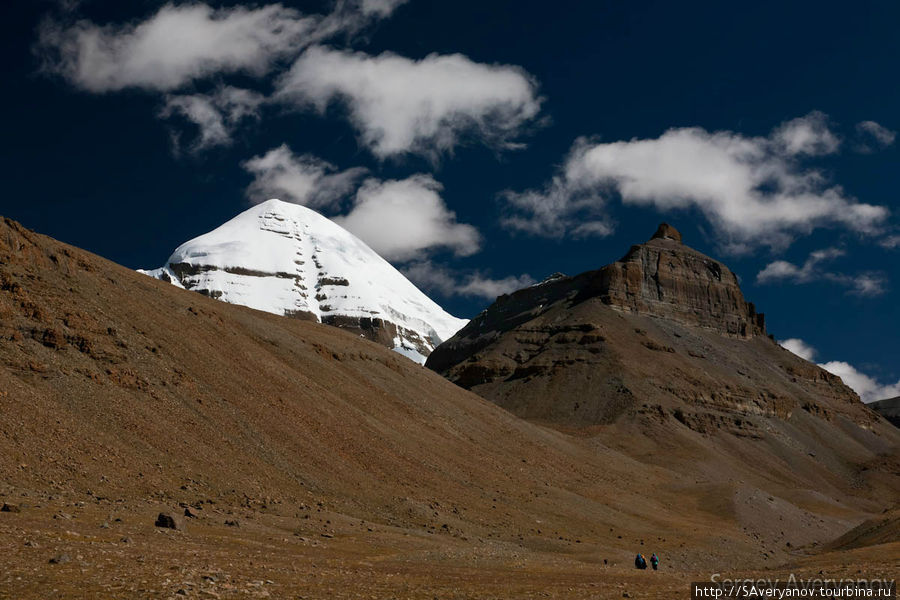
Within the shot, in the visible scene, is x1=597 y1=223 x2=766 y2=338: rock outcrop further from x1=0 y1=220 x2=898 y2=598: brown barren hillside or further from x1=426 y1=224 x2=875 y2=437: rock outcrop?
x1=0 y1=220 x2=898 y2=598: brown barren hillside

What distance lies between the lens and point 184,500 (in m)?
36.3

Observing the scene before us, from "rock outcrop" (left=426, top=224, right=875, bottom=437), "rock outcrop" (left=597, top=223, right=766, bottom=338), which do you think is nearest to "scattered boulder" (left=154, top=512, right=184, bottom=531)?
"rock outcrop" (left=426, top=224, right=875, bottom=437)

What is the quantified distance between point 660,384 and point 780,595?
113577 millimetres

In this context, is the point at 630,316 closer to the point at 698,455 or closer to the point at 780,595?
the point at 698,455

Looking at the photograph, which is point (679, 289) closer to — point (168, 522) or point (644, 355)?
point (644, 355)

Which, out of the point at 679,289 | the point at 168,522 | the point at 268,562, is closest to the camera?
the point at 268,562

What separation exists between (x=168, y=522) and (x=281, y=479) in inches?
576

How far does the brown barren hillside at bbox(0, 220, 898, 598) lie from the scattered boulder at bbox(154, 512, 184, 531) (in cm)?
40

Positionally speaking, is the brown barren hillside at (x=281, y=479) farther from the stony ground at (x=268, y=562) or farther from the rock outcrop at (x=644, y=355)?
the rock outcrop at (x=644, y=355)

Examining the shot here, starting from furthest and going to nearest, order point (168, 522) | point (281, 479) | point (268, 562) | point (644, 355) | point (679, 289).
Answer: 1. point (679, 289)
2. point (644, 355)
3. point (281, 479)
4. point (168, 522)
5. point (268, 562)

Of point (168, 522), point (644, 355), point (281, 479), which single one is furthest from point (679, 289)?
point (168, 522)

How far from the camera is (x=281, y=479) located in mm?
44406

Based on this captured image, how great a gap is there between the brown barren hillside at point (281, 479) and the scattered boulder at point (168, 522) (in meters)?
0.40

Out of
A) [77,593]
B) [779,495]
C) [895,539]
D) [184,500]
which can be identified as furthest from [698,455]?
[77,593]
